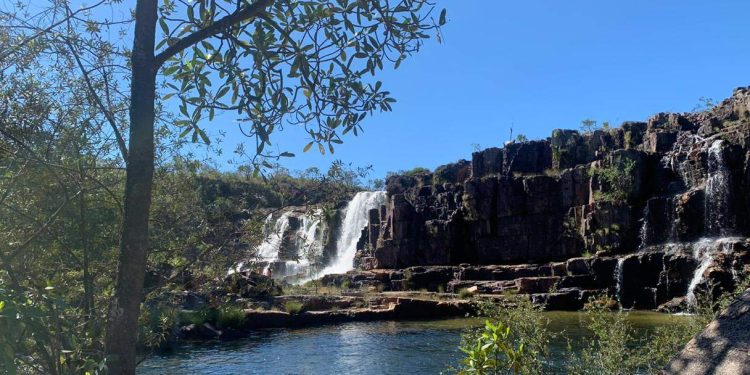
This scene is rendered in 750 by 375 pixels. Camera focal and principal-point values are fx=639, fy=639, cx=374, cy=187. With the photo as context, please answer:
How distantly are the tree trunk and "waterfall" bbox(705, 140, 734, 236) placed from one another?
1357 inches

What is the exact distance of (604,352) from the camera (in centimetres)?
633

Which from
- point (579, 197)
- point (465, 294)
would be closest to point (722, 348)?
point (465, 294)

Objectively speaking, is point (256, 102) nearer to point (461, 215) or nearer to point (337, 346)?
point (337, 346)

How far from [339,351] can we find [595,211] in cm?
2374

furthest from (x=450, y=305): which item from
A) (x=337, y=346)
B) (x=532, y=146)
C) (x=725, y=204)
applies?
(x=532, y=146)

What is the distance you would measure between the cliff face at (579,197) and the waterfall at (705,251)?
1.13 m

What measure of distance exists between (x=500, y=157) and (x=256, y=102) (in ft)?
153

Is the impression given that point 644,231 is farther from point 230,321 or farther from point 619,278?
point 230,321

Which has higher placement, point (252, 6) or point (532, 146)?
point (532, 146)

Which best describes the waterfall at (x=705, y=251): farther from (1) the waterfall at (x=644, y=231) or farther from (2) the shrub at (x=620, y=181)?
(2) the shrub at (x=620, y=181)

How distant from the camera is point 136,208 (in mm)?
2832

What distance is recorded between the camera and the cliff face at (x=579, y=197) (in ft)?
107

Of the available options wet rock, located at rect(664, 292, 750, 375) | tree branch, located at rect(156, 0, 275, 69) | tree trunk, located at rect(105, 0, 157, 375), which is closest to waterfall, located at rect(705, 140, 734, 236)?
wet rock, located at rect(664, 292, 750, 375)

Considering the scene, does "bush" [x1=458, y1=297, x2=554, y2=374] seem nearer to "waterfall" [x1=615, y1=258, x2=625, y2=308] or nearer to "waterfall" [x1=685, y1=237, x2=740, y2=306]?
"waterfall" [x1=685, y1=237, x2=740, y2=306]
